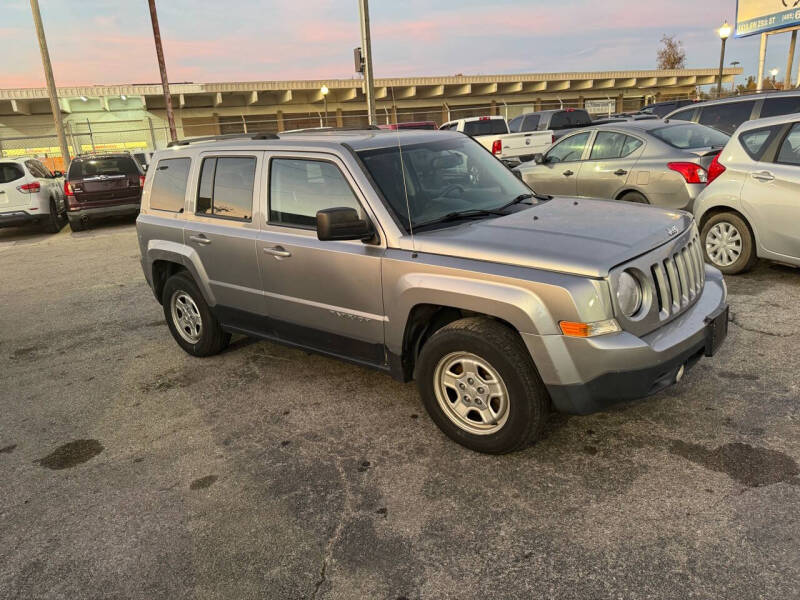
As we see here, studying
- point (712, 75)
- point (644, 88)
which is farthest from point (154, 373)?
point (712, 75)

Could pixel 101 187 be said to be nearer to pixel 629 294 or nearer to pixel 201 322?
pixel 201 322

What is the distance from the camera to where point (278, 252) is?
4.21m

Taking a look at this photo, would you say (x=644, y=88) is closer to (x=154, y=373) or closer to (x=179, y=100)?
(x=179, y=100)

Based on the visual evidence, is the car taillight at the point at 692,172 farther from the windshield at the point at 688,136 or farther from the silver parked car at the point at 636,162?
the windshield at the point at 688,136

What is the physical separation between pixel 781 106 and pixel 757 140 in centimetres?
361

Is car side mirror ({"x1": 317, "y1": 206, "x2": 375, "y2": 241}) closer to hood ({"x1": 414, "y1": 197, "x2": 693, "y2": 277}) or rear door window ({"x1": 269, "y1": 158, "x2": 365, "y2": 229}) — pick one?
rear door window ({"x1": 269, "y1": 158, "x2": 365, "y2": 229})

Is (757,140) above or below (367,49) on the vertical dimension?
below

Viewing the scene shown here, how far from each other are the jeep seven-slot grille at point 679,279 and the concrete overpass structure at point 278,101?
72.9ft

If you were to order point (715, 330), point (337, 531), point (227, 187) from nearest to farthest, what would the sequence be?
point (337, 531), point (715, 330), point (227, 187)

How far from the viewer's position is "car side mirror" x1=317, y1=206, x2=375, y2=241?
3.43 m

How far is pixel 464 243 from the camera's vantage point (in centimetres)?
336

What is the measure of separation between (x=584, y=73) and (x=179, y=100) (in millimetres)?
25077

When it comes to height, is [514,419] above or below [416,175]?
below

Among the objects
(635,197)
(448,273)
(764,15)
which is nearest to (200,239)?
(448,273)
